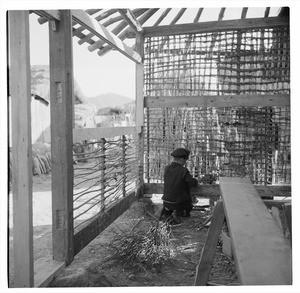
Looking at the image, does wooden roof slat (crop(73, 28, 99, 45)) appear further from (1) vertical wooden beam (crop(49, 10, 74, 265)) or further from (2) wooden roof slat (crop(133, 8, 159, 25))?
(1) vertical wooden beam (crop(49, 10, 74, 265))

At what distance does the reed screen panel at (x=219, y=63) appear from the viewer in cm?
536

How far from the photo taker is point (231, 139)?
5.55m

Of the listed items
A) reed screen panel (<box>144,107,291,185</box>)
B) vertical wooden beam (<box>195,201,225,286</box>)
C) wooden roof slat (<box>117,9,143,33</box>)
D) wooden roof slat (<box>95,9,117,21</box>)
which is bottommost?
vertical wooden beam (<box>195,201,225,286</box>)

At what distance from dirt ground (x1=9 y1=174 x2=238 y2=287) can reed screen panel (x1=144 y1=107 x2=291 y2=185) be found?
3.72ft

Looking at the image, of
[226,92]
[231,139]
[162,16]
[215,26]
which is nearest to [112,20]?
[162,16]

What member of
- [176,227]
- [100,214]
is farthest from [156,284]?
[176,227]

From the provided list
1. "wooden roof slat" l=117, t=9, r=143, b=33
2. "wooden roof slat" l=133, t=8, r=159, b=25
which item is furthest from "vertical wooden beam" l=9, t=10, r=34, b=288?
"wooden roof slat" l=133, t=8, r=159, b=25

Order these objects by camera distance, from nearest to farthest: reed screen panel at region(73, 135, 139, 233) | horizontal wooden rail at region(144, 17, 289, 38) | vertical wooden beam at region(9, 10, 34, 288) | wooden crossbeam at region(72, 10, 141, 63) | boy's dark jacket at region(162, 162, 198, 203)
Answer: vertical wooden beam at region(9, 10, 34, 288), wooden crossbeam at region(72, 10, 141, 63), reed screen panel at region(73, 135, 139, 233), boy's dark jacket at region(162, 162, 198, 203), horizontal wooden rail at region(144, 17, 289, 38)

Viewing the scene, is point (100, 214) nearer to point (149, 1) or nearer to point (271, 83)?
point (149, 1)

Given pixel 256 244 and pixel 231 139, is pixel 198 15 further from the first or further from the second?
pixel 256 244

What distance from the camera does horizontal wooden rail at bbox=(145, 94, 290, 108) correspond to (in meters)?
5.34

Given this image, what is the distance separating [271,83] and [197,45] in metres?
1.29

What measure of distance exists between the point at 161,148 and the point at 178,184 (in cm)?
121

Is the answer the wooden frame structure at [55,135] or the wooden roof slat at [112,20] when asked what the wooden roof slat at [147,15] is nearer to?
the wooden roof slat at [112,20]
